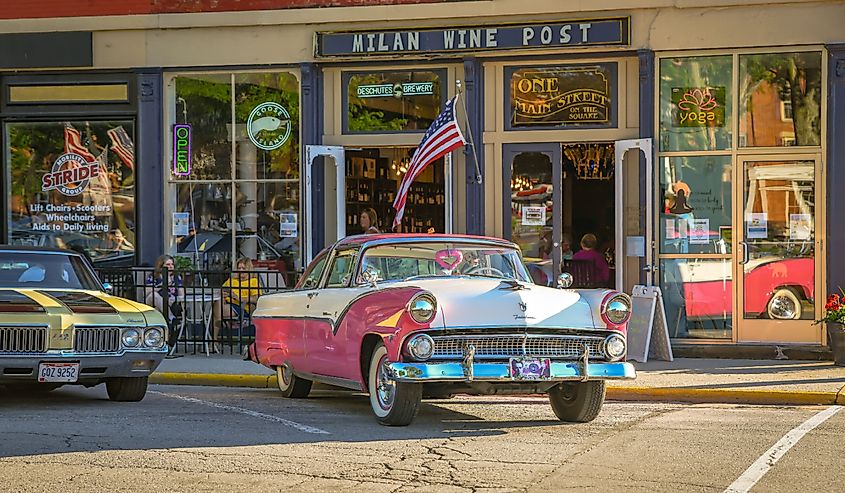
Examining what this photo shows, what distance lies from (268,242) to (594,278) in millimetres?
4617

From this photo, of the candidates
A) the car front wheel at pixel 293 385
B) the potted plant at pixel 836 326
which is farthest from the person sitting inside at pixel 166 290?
the potted plant at pixel 836 326

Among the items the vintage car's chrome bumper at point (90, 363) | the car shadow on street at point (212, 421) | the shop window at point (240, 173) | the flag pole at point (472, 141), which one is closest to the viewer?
the car shadow on street at point (212, 421)

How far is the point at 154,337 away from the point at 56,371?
99cm

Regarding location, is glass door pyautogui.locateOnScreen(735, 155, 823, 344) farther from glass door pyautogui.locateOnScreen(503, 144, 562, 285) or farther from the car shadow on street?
the car shadow on street

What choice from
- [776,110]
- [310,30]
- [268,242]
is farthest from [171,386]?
[776,110]

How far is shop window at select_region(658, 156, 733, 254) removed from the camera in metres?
17.0

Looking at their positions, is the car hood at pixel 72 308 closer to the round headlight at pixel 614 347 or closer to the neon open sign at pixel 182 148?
the round headlight at pixel 614 347

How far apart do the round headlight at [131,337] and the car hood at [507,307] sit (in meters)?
2.78

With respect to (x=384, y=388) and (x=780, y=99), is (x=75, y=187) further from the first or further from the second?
(x=384, y=388)

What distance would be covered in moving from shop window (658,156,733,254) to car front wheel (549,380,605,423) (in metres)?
6.50

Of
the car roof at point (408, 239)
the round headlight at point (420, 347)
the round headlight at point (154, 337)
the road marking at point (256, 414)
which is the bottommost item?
the road marking at point (256, 414)

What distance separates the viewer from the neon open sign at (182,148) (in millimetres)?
18875

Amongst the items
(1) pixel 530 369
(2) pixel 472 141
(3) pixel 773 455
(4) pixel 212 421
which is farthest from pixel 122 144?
(3) pixel 773 455

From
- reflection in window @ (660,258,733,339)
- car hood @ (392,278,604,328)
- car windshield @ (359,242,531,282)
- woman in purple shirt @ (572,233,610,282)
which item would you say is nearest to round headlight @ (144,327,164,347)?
car windshield @ (359,242,531,282)
